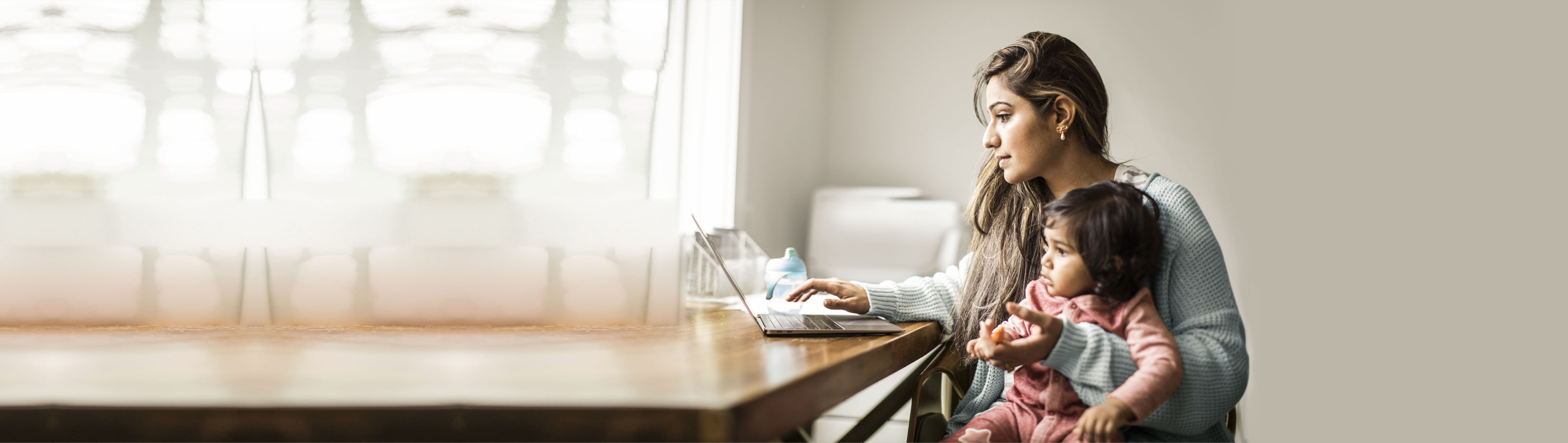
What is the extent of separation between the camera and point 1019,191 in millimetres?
1385

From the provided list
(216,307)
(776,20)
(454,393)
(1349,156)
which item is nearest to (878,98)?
(776,20)

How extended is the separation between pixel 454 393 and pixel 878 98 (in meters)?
3.48

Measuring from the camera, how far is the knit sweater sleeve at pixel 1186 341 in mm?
947

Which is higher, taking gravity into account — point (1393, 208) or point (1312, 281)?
point (1393, 208)

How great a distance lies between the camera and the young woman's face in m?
1.26

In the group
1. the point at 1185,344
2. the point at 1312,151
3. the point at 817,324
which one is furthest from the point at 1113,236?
the point at 1312,151

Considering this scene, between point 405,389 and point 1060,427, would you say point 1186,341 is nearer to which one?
point 1060,427

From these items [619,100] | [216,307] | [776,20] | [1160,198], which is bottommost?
[216,307]

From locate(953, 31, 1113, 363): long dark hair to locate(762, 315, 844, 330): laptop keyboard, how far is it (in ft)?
0.86

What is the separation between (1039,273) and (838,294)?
0.33 m

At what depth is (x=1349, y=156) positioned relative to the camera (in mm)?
2832

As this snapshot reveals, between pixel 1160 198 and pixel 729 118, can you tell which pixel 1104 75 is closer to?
pixel 729 118

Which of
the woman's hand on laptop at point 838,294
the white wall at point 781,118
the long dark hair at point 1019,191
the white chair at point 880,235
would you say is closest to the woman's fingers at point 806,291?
the woman's hand on laptop at point 838,294

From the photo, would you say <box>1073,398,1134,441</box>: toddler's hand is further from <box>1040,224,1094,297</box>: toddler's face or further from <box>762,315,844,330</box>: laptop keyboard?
<box>762,315,844,330</box>: laptop keyboard
